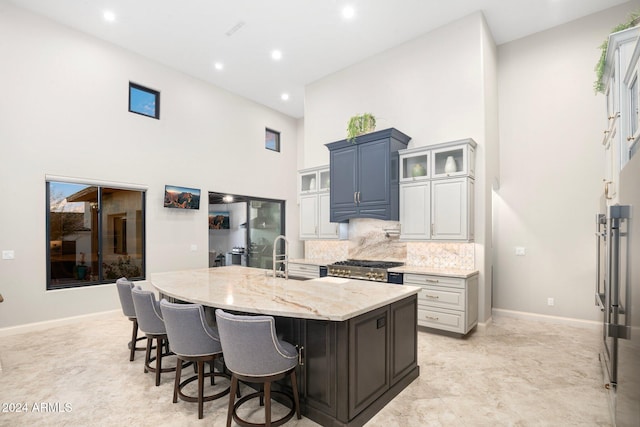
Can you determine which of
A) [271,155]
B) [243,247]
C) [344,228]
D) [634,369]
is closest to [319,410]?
[634,369]

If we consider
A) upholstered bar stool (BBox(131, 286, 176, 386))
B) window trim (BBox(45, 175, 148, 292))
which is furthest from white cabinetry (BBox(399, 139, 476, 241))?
window trim (BBox(45, 175, 148, 292))

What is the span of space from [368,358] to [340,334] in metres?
0.40

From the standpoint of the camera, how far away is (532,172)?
503 cm

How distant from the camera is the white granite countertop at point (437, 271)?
4113 mm

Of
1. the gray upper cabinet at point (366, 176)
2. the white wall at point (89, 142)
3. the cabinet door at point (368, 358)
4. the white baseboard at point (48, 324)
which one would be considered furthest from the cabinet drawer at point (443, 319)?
the white baseboard at point (48, 324)

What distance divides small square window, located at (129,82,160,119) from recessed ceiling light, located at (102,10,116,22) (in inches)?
43.0

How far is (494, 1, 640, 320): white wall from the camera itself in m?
4.59

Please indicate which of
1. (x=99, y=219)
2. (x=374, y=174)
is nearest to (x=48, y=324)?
(x=99, y=219)

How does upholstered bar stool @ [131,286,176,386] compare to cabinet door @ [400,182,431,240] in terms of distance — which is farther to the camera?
cabinet door @ [400,182,431,240]

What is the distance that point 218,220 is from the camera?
23.9 feet

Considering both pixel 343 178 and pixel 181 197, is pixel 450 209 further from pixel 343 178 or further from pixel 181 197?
pixel 181 197

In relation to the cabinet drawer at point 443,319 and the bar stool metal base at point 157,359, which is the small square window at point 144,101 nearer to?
the bar stool metal base at point 157,359

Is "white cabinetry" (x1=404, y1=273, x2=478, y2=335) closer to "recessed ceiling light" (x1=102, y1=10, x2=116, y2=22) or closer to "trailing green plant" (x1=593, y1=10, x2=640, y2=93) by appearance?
"trailing green plant" (x1=593, y1=10, x2=640, y2=93)

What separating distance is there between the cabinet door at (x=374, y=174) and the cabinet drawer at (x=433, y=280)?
1.15 metres
